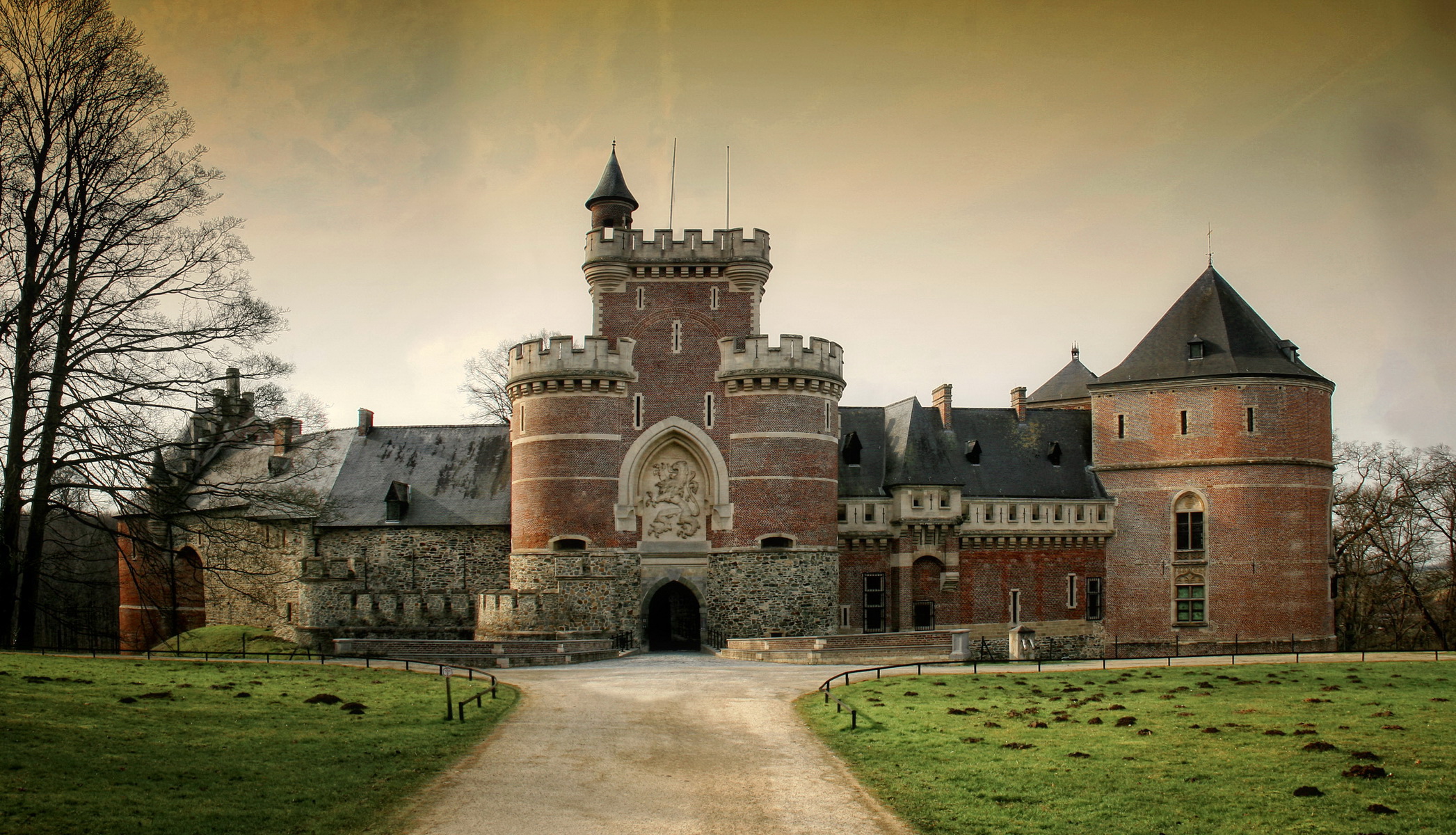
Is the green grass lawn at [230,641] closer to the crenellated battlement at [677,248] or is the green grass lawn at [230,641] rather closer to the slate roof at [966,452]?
the crenellated battlement at [677,248]

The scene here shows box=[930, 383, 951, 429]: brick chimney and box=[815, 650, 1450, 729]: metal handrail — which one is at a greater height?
box=[930, 383, 951, 429]: brick chimney

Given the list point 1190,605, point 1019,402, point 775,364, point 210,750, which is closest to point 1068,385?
point 1019,402

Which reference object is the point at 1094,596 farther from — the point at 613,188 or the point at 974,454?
the point at 613,188

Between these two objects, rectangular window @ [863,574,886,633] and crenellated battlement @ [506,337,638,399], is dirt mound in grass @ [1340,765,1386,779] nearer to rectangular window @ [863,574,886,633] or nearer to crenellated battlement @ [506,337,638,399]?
crenellated battlement @ [506,337,638,399]

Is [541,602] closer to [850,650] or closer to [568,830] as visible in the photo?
[850,650]

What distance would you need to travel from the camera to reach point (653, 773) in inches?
583

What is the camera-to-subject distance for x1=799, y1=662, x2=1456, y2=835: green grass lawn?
38.3ft

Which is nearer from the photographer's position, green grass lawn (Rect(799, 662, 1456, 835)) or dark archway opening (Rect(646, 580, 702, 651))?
green grass lawn (Rect(799, 662, 1456, 835))

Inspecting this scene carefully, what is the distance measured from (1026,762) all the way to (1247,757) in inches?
110

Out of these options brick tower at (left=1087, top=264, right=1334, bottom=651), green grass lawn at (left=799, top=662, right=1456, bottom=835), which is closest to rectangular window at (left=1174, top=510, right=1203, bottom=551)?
brick tower at (left=1087, top=264, right=1334, bottom=651)

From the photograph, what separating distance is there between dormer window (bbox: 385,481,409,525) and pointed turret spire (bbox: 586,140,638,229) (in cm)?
1085

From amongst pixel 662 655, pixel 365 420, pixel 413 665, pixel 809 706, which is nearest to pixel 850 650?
pixel 662 655

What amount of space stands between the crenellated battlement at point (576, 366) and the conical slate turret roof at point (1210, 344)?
1677 centimetres

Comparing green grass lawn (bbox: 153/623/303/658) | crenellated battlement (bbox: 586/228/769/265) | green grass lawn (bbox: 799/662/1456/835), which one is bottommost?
green grass lawn (bbox: 153/623/303/658)
